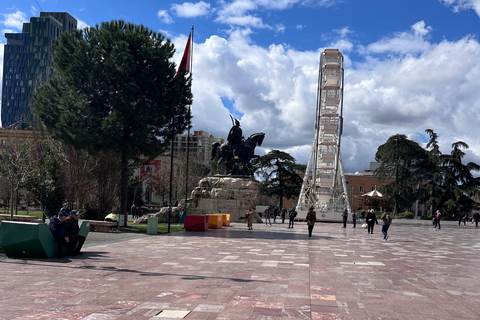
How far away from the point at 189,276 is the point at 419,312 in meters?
4.71

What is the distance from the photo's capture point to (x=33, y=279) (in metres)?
8.69

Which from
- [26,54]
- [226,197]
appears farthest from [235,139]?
[26,54]

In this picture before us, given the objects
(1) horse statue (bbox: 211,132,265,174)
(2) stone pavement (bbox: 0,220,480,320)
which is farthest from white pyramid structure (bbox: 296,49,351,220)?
(2) stone pavement (bbox: 0,220,480,320)

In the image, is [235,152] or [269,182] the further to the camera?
[269,182]

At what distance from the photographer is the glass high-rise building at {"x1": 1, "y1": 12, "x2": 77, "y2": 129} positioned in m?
134

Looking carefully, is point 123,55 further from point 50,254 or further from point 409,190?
point 409,190

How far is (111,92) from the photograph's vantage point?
25875 mm

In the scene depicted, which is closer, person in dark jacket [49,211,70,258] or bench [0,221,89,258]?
bench [0,221,89,258]

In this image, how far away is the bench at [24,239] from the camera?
37.0 feet

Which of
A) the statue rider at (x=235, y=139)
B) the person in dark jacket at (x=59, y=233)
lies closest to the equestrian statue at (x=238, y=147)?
the statue rider at (x=235, y=139)

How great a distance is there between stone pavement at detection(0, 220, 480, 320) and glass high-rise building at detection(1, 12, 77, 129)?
13485cm

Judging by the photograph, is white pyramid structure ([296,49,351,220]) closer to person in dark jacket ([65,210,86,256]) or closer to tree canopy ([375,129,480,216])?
tree canopy ([375,129,480,216])

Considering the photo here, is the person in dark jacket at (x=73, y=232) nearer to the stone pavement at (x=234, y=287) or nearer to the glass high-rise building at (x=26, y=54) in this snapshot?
the stone pavement at (x=234, y=287)

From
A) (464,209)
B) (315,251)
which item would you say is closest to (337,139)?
(464,209)
